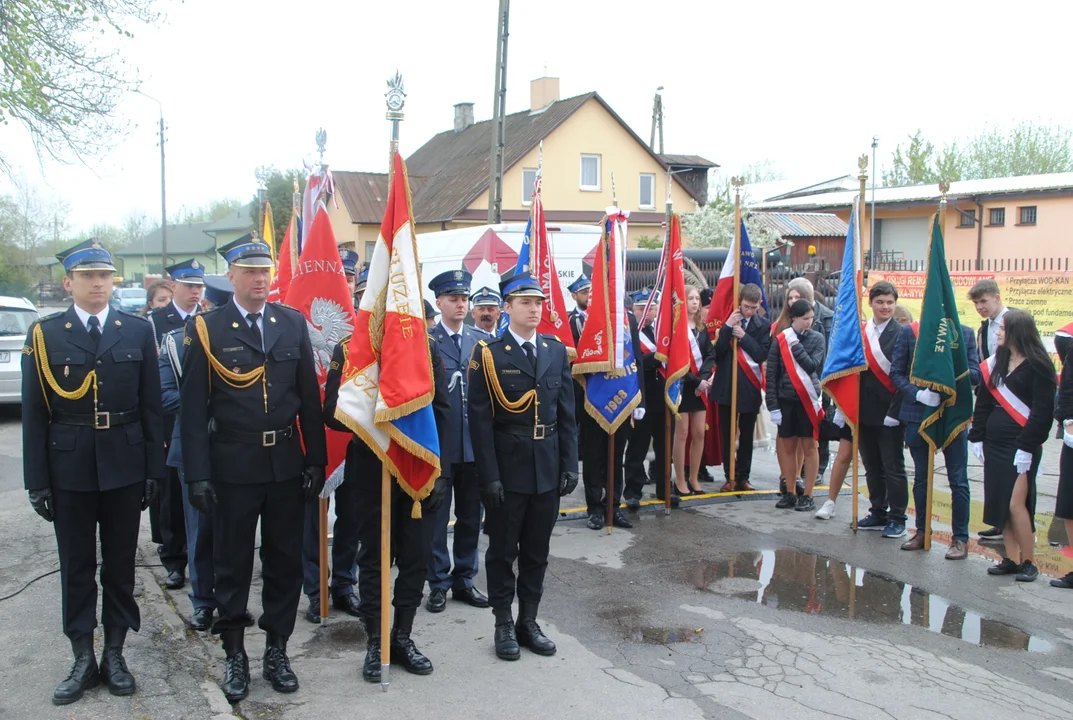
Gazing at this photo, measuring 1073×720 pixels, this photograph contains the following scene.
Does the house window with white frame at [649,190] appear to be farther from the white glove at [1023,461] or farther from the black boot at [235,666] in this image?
the black boot at [235,666]

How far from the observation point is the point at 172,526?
21.1 ft

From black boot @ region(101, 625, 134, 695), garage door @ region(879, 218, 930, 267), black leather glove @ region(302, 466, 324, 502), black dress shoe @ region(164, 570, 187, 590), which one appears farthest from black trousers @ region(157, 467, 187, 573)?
garage door @ region(879, 218, 930, 267)

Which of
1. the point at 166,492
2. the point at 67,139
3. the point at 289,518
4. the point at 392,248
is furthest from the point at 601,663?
the point at 67,139

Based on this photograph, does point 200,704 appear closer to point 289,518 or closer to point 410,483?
point 289,518

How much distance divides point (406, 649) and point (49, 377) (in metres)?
2.30

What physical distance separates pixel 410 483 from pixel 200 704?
1.44 meters

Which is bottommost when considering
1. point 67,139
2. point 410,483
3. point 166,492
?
point 166,492

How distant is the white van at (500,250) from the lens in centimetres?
1620

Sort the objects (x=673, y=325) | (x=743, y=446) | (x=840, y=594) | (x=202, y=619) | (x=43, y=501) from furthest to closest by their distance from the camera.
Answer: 1. (x=743, y=446)
2. (x=673, y=325)
3. (x=840, y=594)
4. (x=202, y=619)
5. (x=43, y=501)

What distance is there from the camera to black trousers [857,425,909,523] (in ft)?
25.5

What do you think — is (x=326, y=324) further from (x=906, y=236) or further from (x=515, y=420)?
(x=906, y=236)

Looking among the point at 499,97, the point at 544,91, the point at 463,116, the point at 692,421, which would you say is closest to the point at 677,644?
the point at 692,421

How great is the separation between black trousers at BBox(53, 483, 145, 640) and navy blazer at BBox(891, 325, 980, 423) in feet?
18.8

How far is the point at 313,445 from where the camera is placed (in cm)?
484
